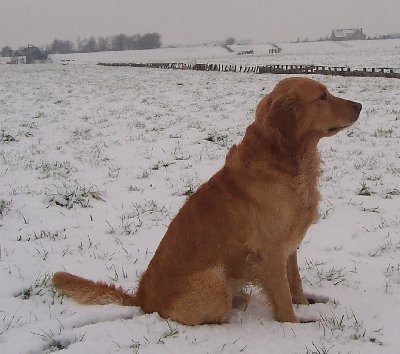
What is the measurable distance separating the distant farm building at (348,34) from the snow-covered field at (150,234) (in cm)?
14159

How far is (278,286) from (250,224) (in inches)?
19.2

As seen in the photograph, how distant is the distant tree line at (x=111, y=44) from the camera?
469 ft

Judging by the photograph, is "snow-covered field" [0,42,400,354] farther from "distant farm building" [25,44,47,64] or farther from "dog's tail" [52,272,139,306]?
"distant farm building" [25,44,47,64]

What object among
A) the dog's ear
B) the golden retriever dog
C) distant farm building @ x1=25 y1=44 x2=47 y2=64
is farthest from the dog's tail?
distant farm building @ x1=25 y1=44 x2=47 y2=64

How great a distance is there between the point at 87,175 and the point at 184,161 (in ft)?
5.39

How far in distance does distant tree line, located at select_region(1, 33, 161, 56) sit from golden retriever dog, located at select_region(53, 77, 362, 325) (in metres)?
142

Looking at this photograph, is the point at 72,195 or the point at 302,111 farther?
the point at 72,195

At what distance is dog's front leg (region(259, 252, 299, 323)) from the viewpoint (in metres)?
3.12

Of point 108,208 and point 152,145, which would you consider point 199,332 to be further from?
point 152,145

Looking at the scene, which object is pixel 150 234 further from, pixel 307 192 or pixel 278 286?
pixel 307 192

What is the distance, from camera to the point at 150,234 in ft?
15.9

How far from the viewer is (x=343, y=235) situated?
4527 millimetres


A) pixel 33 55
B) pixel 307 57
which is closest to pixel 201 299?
pixel 307 57

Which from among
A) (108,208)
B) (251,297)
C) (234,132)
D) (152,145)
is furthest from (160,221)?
(234,132)
